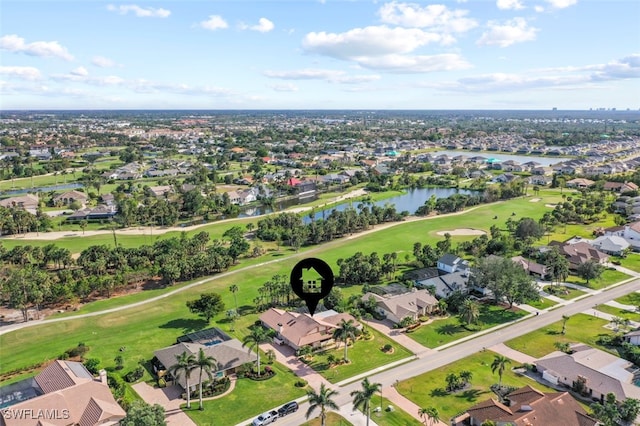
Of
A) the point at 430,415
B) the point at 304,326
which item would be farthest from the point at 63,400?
the point at 430,415

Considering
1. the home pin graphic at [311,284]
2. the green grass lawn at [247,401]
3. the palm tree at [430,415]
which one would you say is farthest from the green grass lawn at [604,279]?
the green grass lawn at [247,401]

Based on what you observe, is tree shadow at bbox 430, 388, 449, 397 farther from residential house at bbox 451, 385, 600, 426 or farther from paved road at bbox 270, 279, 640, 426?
residential house at bbox 451, 385, 600, 426

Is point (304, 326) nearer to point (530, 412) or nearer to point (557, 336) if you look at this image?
point (530, 412)

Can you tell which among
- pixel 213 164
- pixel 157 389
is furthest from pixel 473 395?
pixel 213 164

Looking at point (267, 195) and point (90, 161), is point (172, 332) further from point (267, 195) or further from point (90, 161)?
point (90, 161)

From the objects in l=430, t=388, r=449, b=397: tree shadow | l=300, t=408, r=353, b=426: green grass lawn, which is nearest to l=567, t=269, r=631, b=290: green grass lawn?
l=430, t=388, r=449, b=397: tree shadow

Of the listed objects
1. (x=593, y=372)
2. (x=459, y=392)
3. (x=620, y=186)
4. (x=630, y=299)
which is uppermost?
(x=620, y=186)

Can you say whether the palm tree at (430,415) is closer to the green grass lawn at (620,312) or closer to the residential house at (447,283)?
the residential house at (447,283)
